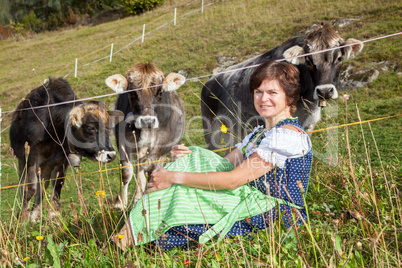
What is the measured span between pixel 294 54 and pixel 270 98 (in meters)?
2.38

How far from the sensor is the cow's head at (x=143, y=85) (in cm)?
503

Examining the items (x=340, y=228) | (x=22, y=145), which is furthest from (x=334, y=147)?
(x=22, y=145)

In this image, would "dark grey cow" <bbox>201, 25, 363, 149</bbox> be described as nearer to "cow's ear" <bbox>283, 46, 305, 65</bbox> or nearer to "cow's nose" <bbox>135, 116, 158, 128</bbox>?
"cow's ear" <bbox>283, 46, 305, 65</bbox>

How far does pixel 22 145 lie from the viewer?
550cm

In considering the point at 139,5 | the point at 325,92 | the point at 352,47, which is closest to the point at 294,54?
the point at 325,92

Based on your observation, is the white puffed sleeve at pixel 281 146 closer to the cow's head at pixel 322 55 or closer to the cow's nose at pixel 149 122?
the cow's head at pixel 322 55

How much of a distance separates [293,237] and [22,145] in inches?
184

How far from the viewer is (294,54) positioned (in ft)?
14.9

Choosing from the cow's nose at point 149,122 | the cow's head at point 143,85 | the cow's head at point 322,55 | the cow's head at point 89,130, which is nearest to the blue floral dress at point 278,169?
the cow's head at point 322,55

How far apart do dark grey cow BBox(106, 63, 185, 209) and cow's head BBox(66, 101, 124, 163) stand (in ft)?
0.70

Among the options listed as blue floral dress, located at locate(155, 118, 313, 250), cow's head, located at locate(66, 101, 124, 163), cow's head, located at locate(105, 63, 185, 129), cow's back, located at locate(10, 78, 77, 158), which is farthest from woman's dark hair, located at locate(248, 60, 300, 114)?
cow's back, located at locate(10, 78, 77, 158)

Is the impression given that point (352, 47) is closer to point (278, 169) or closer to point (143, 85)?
point (143, 85)

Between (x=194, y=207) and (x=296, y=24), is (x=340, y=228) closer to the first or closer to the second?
(x=194, y=207)

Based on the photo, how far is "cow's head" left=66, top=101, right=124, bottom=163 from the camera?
5.15 m
